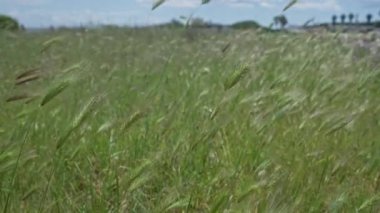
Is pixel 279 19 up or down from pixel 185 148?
up

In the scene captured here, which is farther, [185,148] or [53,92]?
[185,148]

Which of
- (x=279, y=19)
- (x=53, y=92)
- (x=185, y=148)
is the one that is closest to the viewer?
(x=53, y=92)

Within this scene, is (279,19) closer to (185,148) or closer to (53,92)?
(185,148)

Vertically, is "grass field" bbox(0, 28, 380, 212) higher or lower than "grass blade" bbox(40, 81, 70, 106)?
lower

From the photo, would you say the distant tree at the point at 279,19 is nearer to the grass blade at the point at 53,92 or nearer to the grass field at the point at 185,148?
the grass field at the point at 185,148

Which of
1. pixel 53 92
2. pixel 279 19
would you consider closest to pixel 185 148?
pixel 53 92

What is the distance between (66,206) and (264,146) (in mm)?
811

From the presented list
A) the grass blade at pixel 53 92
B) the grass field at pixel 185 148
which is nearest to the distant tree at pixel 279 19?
the grass field at pixel 185 148

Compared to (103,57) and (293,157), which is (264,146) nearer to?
(293,157)

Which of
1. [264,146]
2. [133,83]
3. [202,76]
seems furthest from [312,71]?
[264,146]

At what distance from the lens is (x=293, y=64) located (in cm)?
364

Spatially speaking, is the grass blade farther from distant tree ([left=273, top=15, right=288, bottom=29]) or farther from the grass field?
distant tree ([left=273, top=15, right=288, bottom=29])

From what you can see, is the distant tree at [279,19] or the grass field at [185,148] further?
the distant tree at [279,19]

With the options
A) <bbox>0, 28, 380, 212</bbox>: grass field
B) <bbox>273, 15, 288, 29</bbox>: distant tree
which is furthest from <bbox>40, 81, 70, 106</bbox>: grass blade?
<bbox>273, 15, 288, 29</bbox>: distant tree
